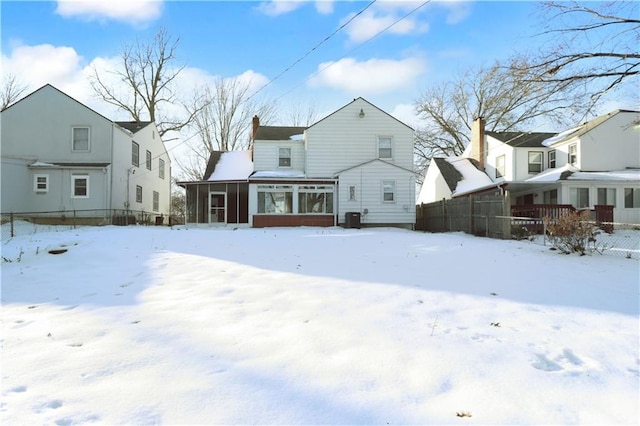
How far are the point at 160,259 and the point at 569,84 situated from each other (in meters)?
12.5

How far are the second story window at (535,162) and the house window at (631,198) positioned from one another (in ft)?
15.0

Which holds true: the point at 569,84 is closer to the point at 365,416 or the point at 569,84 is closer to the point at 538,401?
the point at 538,401

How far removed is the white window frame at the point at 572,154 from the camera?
21.1 metres

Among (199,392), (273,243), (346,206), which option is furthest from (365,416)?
(346,206)

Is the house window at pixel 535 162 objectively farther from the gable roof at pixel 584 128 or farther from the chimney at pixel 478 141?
the chimney at pixel 478 141

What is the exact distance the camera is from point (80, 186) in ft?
68.6

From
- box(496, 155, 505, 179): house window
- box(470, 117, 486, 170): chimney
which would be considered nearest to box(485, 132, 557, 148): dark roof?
box(470, 117, 486, 170): chimney

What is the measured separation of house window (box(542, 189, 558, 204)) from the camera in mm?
20712

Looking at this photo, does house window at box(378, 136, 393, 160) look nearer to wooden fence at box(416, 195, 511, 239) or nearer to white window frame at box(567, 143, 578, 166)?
wooden fence at box(416, 195, 511, 239)

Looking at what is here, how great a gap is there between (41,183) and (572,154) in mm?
29529

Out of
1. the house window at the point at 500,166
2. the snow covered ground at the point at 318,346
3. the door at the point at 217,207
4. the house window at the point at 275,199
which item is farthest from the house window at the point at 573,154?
the door at the point at 217,207

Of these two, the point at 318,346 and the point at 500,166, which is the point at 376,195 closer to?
the point at 500,166

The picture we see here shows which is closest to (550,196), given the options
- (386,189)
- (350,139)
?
(386,189)

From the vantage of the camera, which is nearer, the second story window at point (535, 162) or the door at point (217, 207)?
the door at point (217, 207)
